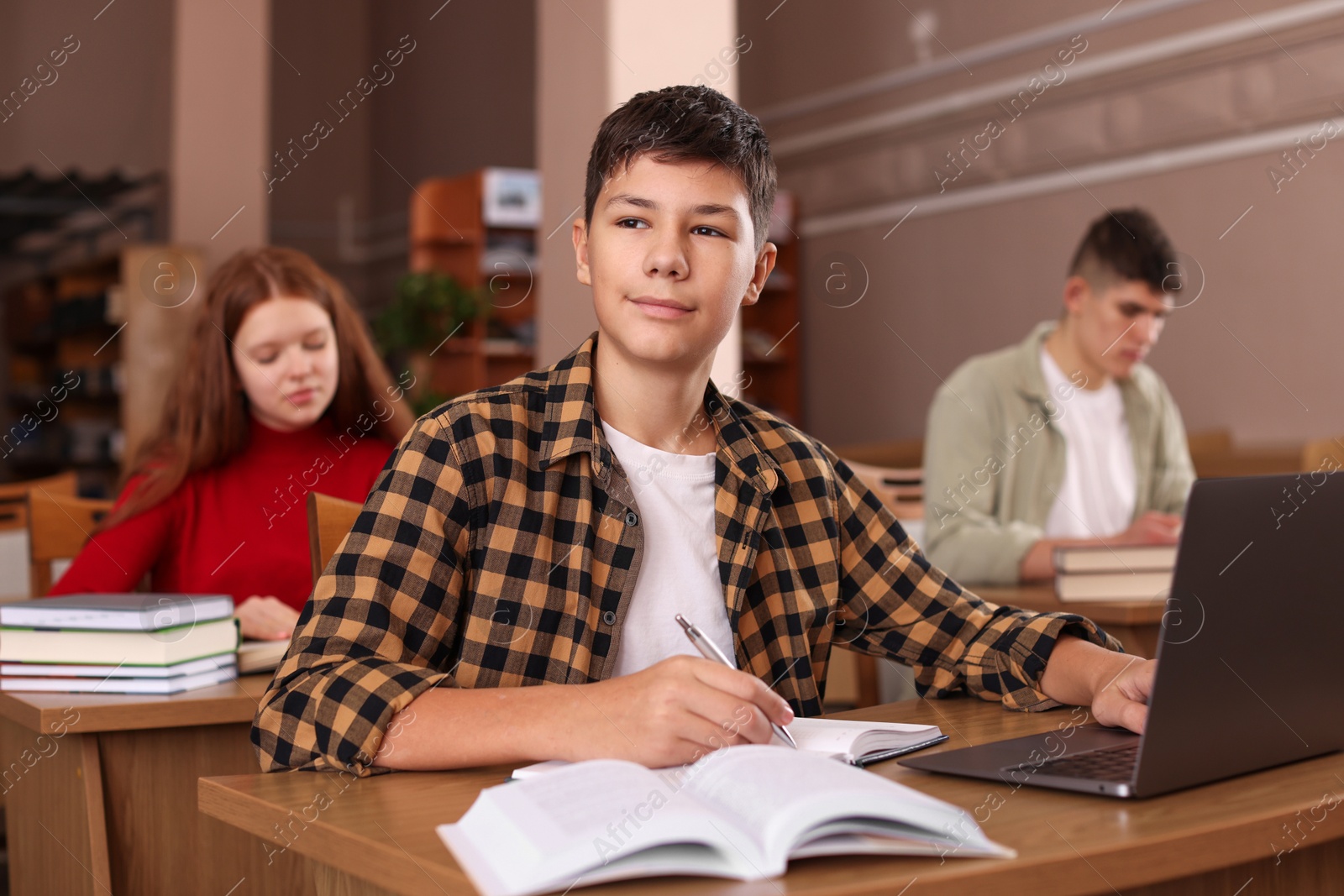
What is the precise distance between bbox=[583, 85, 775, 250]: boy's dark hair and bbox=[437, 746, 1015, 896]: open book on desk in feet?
2.54

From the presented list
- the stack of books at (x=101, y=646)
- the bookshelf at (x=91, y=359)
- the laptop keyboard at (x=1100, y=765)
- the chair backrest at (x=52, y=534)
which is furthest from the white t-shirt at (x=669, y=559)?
the bookshelf at (x=91, y=359)

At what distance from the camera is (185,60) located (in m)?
6.89

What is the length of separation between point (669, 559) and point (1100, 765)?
54 cm

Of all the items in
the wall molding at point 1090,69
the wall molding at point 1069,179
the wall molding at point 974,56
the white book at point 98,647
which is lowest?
the white book at point 98,647

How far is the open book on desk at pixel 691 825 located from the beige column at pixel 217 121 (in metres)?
6.84

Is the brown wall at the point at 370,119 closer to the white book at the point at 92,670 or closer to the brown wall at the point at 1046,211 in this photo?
the brown wall at the point at 1046,211

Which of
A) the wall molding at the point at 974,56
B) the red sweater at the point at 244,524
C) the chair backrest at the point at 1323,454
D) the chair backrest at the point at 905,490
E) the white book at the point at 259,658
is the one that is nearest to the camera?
the white book at the point at 259,658

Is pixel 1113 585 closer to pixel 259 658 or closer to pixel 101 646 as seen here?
pixel 259 658

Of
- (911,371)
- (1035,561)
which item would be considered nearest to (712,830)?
(1035,561)

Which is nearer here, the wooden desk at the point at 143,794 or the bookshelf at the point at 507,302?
the wooden desk at the point at 143,794

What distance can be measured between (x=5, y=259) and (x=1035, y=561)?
9776 mm

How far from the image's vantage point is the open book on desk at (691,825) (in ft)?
2.33

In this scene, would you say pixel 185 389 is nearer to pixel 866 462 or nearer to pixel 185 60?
pixel 866 462

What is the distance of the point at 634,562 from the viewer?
4.39 feet
